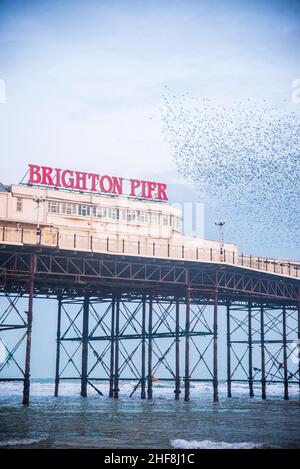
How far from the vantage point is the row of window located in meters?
59.0

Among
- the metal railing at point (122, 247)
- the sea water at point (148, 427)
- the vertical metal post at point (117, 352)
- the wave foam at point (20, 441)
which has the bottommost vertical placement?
the sea water at point (148, 427)

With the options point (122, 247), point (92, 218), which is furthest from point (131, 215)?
point (122, 247)

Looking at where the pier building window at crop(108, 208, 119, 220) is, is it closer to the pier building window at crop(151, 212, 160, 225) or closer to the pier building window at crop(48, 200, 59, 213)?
the pier building window at crop(151, 212, 160, 225)

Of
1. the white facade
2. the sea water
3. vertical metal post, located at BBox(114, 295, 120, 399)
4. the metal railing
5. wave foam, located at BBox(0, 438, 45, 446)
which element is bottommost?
the sea water

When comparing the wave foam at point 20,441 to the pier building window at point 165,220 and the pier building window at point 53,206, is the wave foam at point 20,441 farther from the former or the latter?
the pier building window at point 165,220

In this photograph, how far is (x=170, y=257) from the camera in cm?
5403

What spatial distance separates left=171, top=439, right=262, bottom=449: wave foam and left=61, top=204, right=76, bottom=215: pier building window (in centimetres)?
3175

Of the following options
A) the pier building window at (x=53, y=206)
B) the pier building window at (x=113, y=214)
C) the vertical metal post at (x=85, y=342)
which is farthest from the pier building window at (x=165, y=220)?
the pier building window at (x=53, y=206)

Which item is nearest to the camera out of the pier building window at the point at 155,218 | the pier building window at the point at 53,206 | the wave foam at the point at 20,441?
the wave foam at the point at 20,441

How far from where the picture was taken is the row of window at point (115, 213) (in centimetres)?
5897

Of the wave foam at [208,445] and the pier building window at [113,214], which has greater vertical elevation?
the pier building window at [113,214]

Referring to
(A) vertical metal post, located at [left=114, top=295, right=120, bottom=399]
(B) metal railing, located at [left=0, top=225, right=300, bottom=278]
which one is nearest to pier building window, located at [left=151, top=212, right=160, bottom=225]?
(B) metal railing, located at [left=0, top=225, right=300, bottom=278]

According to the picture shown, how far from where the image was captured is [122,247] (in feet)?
174
